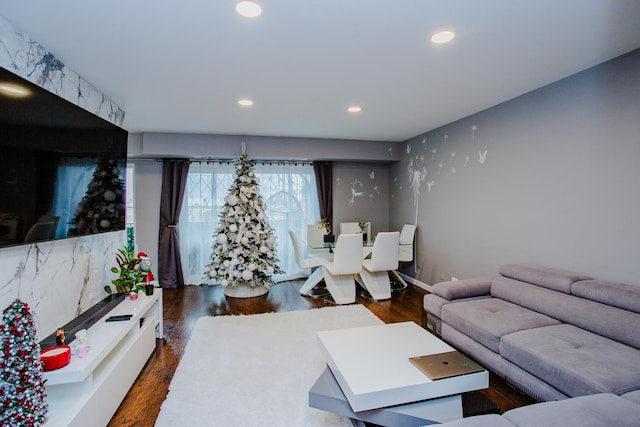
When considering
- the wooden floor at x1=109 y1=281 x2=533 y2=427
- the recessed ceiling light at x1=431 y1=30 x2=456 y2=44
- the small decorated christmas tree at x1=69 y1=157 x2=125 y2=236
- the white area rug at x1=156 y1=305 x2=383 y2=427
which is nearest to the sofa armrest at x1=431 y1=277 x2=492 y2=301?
the wooden floor at x1=109 y1=281 x2=533 y2=427

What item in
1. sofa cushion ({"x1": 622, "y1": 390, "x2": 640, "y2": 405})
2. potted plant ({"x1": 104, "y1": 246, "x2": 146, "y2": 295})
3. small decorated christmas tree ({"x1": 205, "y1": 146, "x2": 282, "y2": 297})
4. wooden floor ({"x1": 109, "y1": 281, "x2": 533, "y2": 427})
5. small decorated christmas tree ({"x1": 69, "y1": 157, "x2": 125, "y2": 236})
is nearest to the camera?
sofa cushion ({"x1": 622, "y1": 390, "x2": 640, "y2": 405})

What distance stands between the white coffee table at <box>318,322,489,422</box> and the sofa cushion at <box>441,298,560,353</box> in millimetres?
443

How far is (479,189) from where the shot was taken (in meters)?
3.91

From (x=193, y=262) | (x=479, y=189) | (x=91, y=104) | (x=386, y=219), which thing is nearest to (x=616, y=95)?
(x=479, y=189)

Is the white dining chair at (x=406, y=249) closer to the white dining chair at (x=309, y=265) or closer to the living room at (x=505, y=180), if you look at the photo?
the living room at (x=505, y=180)

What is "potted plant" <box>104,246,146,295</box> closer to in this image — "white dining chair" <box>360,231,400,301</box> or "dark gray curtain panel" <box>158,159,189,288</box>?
"dark gray curtain panel" <box>158,159,189,288</box>

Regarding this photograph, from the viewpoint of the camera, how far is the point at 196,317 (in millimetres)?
3941

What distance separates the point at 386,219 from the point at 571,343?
4235 mm

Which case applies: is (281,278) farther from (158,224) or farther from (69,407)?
(69,407)

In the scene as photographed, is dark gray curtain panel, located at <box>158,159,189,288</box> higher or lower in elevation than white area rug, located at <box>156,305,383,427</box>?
higher

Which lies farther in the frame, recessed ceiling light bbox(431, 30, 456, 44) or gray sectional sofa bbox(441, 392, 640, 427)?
recessed ceiling light bbox(431, 30, 456, 44)

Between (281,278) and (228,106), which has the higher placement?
(228,106)

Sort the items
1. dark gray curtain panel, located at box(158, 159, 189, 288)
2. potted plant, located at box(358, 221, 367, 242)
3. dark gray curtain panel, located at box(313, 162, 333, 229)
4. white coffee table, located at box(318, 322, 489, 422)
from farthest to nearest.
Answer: dark gray curtain panel, located at box(313, 162, 333, 229) → potted plant, located at box(358, 221, 367, 242) → dark gray curtain panel, located at box(158, 159, 189, 288) → white coffee table, located at box(318, 322, 489, 422)

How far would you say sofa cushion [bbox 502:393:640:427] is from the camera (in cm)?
126
